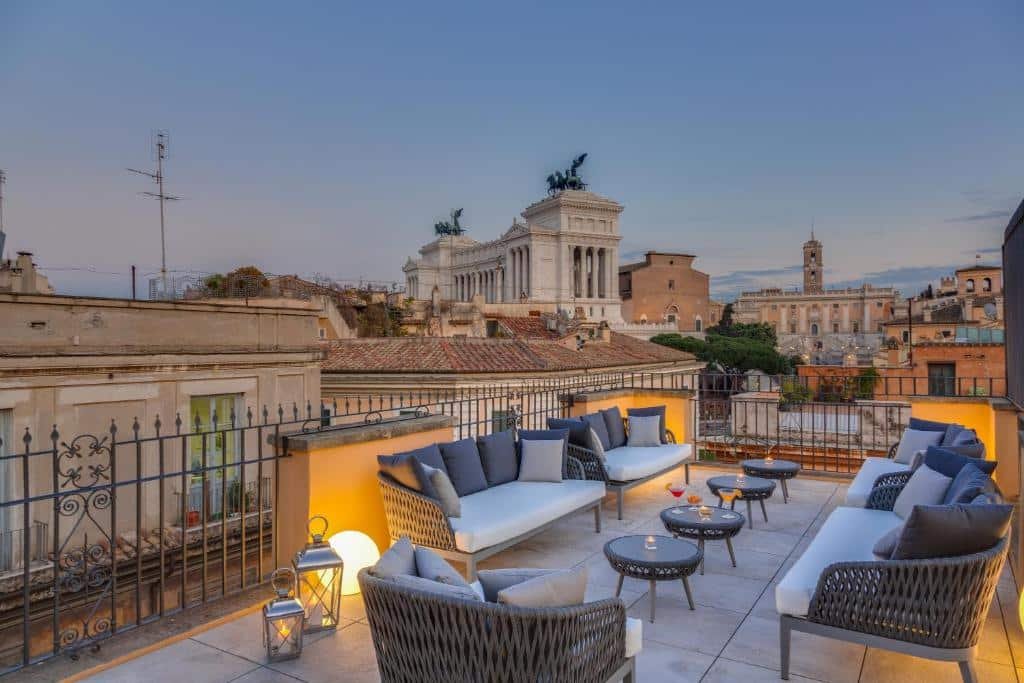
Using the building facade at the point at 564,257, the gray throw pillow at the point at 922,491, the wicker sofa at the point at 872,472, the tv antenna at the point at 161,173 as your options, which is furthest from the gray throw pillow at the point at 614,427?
the building facade at the point at 564,257

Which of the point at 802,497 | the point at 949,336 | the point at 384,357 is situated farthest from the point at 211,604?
the point at 949,336

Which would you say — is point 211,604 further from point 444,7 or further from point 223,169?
point 223,169

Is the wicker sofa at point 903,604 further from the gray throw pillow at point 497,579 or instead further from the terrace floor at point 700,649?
the gray throw pillow at point 497,579

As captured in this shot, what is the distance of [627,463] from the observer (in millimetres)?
6848

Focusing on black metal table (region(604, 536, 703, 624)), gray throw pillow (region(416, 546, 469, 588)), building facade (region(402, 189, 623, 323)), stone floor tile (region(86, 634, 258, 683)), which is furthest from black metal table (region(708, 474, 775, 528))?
building facade (region(402, 189, 623, 323))

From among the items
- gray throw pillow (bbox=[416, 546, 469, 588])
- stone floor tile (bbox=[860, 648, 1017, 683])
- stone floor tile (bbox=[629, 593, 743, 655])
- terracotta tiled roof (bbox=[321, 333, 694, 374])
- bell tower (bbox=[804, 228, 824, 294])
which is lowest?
stone floor tile (bbox=[629, 593, 743, 655])

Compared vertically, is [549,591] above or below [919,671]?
above

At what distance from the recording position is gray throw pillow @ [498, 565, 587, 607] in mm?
2314

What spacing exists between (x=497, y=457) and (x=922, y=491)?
10.9 feet

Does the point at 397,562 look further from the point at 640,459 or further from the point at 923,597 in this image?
the point at 640,459

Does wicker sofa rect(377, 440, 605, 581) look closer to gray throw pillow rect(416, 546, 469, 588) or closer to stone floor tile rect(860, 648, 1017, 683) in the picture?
gray throw pillow rect(416, 546, 469, 588)

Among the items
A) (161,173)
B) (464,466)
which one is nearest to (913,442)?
(464,466)

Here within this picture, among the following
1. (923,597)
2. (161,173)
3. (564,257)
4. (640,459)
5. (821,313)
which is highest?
(564,257)

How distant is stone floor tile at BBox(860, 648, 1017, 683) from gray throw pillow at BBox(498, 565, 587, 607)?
181 cm
